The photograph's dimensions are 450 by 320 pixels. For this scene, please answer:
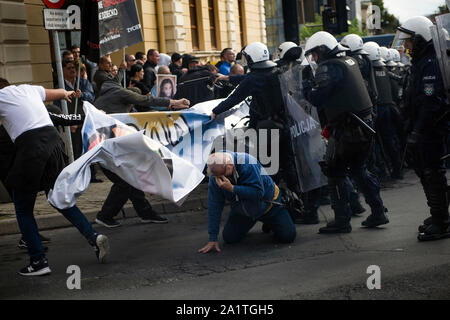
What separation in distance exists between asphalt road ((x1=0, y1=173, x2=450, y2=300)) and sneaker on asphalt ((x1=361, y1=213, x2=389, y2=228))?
93 mm

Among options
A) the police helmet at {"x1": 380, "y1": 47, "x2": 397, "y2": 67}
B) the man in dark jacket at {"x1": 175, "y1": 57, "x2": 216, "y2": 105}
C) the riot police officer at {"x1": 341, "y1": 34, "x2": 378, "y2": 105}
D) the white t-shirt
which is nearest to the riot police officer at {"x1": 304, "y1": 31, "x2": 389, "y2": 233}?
the white t-shirt

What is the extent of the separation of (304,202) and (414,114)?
1.84 m

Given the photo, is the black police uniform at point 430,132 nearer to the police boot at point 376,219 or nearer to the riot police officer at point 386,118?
the police boot at point 376,219

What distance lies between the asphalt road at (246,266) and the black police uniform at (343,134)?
28 centimetres

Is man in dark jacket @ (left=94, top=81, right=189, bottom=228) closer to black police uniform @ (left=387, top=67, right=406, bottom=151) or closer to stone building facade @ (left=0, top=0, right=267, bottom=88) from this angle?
Result: black police uniform @ (left=387, top=67, right=406, bottom=151)

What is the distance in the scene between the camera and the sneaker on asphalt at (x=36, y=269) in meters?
6.79

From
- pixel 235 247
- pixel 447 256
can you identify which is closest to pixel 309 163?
pixel 235 247

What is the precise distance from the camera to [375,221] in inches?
316

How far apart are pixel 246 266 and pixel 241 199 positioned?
94 cm

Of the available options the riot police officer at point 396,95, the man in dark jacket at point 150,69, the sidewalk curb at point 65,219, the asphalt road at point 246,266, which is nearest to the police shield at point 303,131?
the asphalt road at point 246,266

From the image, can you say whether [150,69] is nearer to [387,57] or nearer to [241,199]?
[387,57]

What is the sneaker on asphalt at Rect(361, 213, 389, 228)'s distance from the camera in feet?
26.2

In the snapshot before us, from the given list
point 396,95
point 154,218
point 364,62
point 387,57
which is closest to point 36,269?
point 154,218
